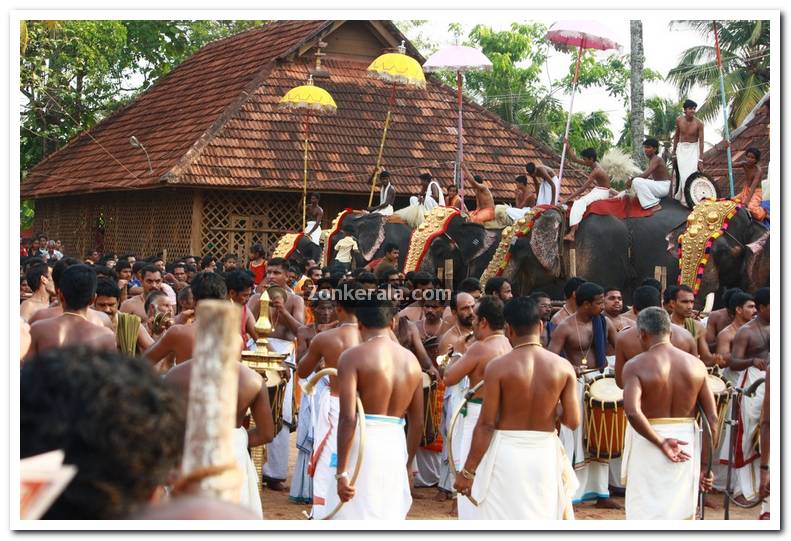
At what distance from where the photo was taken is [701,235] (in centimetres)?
1421

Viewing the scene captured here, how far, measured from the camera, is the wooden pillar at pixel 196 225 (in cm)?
2206

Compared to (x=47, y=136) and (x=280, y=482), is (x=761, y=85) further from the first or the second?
(x=280, y=482)

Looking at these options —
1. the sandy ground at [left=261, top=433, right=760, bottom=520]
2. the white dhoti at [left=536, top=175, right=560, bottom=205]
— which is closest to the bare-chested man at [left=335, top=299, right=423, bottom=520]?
the sandy ground at [left=261, top=433, right=760, bottom=520]

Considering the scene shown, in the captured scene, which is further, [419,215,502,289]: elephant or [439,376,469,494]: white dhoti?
[419,215,502,289]: elephant

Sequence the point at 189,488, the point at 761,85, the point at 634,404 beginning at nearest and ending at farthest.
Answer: the point at 189,488 → the point at 634,404 → the point at 761,85

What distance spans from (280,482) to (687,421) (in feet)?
13.7

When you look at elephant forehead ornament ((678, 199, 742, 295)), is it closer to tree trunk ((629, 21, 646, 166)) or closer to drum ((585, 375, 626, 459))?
drum ((585, 375, 626, 459))

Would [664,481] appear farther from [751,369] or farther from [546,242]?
[546,242]

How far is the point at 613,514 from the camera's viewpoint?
29.0 ft

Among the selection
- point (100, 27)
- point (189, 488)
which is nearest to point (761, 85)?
point (100, 27)

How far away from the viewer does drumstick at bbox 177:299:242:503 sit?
2559 mm

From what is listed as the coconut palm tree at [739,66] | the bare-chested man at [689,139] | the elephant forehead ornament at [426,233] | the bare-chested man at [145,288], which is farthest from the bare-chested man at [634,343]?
the coconut palm tree at [739,66]

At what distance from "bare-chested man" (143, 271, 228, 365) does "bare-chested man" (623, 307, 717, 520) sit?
257cm

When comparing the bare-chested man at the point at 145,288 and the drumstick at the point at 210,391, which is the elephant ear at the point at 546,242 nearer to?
the bare-chested man at the point at 145,288
